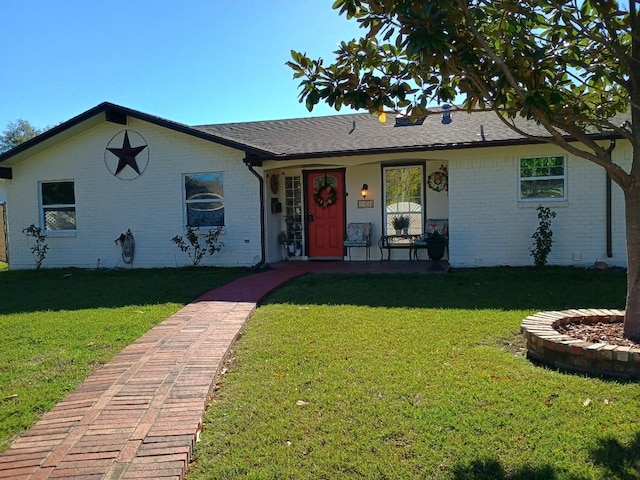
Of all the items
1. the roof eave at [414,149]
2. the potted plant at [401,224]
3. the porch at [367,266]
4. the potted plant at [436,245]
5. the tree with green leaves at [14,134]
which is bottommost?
the porch at [367,266]

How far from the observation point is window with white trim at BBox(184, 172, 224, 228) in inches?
449

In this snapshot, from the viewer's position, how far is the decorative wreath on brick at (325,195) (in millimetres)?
12000

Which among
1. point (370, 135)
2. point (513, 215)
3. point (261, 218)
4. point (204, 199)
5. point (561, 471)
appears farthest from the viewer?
point (204, 199)

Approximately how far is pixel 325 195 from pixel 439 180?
8.99ft

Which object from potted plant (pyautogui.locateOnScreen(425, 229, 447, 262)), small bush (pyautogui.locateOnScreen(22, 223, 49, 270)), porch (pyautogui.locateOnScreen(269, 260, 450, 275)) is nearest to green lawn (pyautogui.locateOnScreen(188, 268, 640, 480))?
porch (pyautogui.locateOnScreen(269, 260, 450, 275))

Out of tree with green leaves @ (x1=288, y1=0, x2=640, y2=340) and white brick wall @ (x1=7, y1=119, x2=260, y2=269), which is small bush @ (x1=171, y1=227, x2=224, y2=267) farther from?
tree with green leaves @ (x1=288, y1=0, x2=640, y2=340)

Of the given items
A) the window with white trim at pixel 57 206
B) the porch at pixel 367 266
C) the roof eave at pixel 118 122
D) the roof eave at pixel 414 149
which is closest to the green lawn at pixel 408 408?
the porch at pixel 367 266

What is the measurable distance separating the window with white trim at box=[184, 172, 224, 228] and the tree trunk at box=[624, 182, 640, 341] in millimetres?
8635

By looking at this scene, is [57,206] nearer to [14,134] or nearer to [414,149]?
[414,149]

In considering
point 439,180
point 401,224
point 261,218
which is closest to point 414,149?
point 439,180

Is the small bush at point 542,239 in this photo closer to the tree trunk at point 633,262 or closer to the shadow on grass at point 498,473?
the tree trunk at point 633,262

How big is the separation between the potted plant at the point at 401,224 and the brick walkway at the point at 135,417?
652cm

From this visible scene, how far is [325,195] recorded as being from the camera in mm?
12062

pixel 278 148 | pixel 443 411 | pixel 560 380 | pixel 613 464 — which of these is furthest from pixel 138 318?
pixel 278 148
